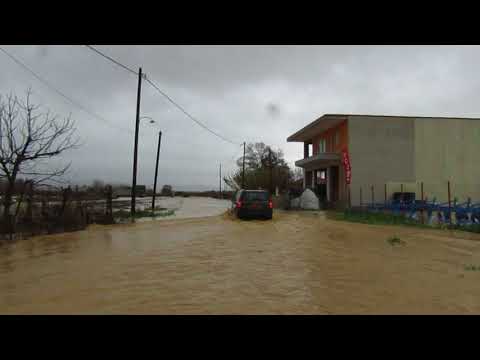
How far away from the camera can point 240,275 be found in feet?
20.8

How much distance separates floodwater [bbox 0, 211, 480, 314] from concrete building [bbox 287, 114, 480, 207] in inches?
437

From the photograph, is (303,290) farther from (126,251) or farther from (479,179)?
(479,179)

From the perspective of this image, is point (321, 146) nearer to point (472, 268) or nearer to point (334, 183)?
point (334, 183)

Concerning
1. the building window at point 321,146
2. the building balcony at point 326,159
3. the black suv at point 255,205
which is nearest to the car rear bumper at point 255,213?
the black suv at point 255,205


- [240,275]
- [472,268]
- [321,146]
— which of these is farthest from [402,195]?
[240,275]

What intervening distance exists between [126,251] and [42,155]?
5162 mm

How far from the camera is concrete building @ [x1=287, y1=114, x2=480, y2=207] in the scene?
22438mm

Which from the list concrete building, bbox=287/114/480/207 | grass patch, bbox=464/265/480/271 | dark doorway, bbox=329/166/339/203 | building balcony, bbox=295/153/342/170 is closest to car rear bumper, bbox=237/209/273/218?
concrete building, bbox=287/114/480/207

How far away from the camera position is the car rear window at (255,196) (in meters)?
16.8

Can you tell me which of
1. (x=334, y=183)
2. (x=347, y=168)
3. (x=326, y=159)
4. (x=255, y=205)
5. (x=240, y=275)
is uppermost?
(x=326, y=159)

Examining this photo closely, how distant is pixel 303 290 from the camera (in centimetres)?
535

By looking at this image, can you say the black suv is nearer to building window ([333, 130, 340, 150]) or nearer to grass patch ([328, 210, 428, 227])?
grass patch ([328, 210, 428, 227])

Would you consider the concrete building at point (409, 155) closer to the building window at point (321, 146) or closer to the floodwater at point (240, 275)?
the building window at point (321, 146)

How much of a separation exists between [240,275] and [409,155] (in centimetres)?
2028
